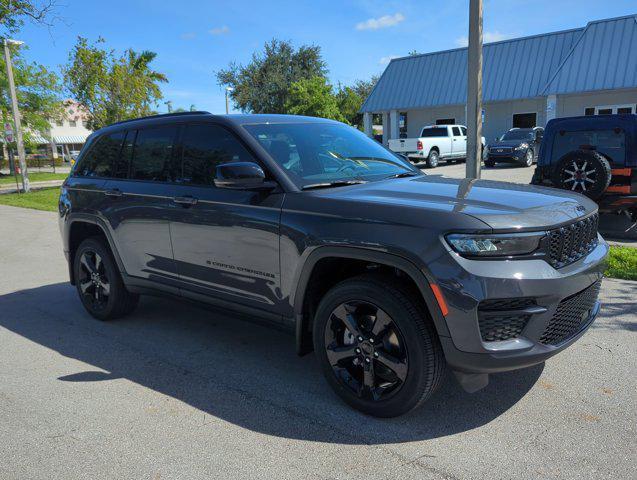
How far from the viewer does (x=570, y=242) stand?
9.96 feet

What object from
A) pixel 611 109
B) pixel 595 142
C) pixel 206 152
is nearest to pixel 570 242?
pixel 206 152

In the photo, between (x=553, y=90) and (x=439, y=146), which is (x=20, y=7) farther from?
(x=553, y=90)

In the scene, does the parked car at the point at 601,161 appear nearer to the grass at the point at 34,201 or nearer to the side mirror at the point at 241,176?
the side mirror at the point at 241,176

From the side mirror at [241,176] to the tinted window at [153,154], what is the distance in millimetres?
1083

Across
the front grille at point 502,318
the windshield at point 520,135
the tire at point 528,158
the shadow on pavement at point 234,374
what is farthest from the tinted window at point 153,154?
the windshield at point 520,135

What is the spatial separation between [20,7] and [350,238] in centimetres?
1708

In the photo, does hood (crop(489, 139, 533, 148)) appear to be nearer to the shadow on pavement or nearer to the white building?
the white building

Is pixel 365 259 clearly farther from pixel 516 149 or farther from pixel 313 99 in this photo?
pixel 313 99

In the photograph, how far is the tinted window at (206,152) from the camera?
3867 millimetres

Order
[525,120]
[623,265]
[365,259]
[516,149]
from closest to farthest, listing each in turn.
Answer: [365,259], [623,265], [516,149], [525,120]

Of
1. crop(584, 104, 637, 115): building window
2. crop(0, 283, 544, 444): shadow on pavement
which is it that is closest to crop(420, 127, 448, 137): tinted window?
crop(584, 104, 637, 115): building window

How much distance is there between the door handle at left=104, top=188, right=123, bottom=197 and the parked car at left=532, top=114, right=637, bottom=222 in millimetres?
6164

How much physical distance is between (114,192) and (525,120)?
27.6m

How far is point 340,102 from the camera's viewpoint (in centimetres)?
5225
